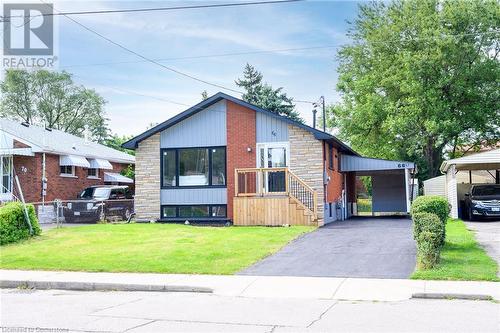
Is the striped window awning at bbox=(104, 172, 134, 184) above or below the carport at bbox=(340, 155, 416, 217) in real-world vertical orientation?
above

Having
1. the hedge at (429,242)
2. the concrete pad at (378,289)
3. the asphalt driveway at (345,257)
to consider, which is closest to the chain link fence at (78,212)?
the asphalt driveway at (345,257)

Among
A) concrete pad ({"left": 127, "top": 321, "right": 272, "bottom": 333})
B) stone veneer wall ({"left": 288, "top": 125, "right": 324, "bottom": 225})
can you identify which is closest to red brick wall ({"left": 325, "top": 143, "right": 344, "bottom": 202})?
stone veneer wall ({"left": 288, "top": 125, "right": 324, "bottom": 225})

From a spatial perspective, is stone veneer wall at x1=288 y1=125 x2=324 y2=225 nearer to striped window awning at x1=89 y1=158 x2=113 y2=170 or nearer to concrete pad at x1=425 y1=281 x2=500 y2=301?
concrete pad at x1=425 y1=281 x2=500 y2=301

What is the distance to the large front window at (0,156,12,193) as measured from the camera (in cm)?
2814

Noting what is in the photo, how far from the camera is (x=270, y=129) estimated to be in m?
23.1

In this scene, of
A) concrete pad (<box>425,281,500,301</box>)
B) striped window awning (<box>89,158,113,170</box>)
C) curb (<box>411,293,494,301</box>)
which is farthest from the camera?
striped window awning (<box>89,158,113,170</box>)

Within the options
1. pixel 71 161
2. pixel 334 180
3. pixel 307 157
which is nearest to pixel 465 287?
pixel 307 157

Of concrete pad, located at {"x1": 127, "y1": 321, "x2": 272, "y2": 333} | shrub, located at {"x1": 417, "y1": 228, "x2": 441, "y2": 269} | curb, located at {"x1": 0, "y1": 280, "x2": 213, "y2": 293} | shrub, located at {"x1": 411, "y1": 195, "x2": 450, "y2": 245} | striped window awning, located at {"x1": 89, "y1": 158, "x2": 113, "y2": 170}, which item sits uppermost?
striped window awning, located at {"x1": 89, "y1": 158, "x2": 113, "y2": 170}

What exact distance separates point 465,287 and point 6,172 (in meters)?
24.6

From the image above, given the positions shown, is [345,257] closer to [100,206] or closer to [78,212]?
[100,206]

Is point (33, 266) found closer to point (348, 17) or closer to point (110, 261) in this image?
point (110, 261)

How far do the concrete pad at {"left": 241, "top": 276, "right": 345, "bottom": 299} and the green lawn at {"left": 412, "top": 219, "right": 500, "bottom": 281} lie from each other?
187 cm

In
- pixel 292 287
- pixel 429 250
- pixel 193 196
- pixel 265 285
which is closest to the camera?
pixel 292 287

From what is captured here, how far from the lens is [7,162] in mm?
28344
